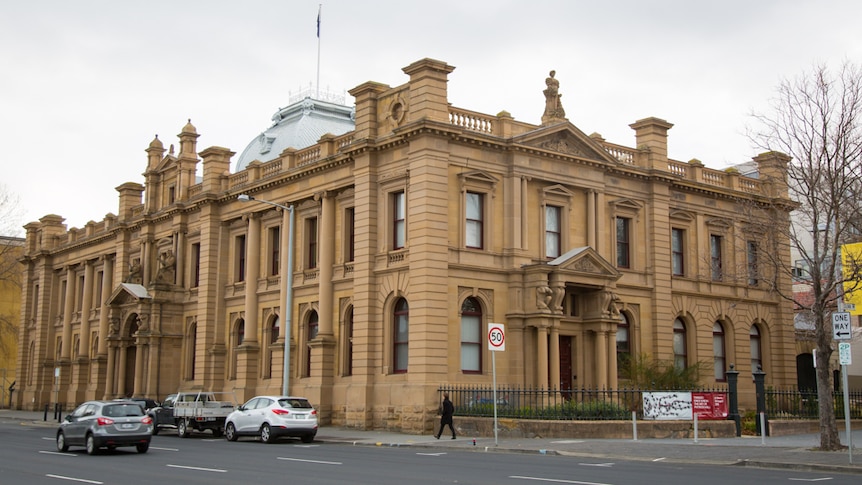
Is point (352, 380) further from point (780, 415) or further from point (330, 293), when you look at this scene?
point (780, 415)

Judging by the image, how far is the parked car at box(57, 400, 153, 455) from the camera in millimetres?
23984

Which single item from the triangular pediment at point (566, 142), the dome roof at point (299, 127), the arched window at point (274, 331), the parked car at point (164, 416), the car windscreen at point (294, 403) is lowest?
the parked car at point (164, 416)

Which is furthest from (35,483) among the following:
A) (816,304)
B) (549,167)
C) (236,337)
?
(236,337)

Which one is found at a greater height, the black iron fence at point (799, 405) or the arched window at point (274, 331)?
the arched window at point (274, 331)

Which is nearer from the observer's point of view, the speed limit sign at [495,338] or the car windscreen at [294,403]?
the speed limit sign at [495,338]

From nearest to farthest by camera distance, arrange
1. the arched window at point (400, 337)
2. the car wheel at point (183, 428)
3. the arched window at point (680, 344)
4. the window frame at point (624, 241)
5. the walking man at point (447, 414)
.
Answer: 1. the walking man at point (447, 414)
2. the car wheel at point (183, 428)
3. the arched window at point (400, 337)
4. the window frame at point (624, 241)
5. the arched window at point (680, 344)

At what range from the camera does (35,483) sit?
55.0 ft

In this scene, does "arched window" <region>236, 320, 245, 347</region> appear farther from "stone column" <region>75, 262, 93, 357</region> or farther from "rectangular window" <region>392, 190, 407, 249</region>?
"stone column" <region>75, 262, 93, 357</region>

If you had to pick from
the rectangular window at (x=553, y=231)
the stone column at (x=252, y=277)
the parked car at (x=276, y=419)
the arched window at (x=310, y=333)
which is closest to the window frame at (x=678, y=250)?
the rectangular window at (x=553, y=231)

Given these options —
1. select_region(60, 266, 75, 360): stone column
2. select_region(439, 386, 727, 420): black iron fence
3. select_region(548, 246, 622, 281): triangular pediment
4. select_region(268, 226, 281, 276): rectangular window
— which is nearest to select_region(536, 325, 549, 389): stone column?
select_region(439, 386, 727, 420): black iron fence

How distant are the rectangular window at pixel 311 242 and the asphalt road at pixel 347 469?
1548 cm

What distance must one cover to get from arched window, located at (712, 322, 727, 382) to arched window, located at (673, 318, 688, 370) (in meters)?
1.58

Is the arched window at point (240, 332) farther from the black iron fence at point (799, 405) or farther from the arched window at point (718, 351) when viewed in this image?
the black iron fence at point (799, 405)

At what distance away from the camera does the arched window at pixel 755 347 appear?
4508 cm
